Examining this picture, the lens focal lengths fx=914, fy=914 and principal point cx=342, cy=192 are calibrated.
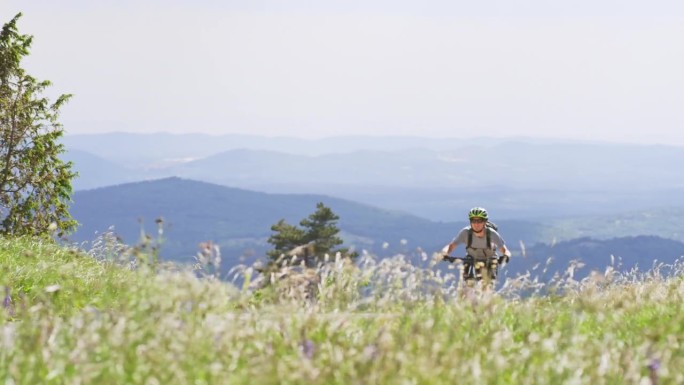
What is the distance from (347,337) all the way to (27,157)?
3666cm

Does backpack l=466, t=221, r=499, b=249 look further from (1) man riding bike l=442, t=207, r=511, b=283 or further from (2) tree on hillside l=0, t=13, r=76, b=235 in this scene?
(2) tree on hillside l=0, t=13, r=76, b=235

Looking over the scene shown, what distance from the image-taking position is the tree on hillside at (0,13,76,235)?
40125mm

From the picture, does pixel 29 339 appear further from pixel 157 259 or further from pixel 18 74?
pixel 18 74

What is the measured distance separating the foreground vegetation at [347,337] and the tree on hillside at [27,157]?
3254 cm

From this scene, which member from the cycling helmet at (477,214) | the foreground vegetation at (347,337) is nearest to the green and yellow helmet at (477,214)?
the cycling helmet at (477,214)

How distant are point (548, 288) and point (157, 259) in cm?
399

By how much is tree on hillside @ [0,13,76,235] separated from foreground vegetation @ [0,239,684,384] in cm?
3254

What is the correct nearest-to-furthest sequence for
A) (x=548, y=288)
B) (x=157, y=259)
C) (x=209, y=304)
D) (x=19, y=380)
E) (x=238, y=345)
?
(x=19, y=380) → (x=238, y=345) → (x=209, y=304) → (x=157, y=259) → (x=548, y=288)

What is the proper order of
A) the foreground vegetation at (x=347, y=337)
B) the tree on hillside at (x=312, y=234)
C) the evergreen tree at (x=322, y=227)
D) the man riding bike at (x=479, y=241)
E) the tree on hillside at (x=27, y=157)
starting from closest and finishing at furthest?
the foreground vegetation at (x=347, y=337)
the man riding bike at (x=479, y=241)
the tree on hillside at (x=27, y=157)
the tree on hillside at (x=312, y=234)
the evergreen tree at (x=322, y=227)

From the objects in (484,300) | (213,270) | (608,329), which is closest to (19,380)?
(213,270)

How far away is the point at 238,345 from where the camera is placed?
6281 millimetres

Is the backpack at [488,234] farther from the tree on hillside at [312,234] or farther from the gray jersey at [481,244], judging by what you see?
the tree on hillside at [312,234]

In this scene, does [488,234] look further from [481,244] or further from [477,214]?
[477,214]

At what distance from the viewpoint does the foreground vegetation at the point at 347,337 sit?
5582mm
